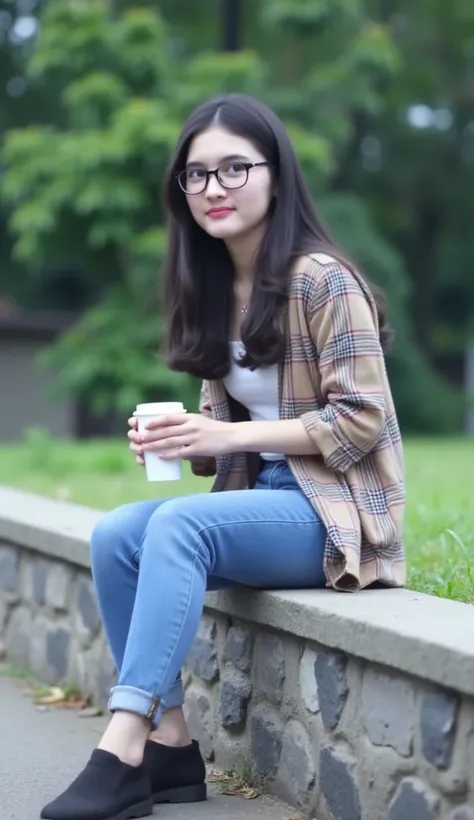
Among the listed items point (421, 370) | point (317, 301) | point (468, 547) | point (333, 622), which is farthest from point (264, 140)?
point (421, 370)

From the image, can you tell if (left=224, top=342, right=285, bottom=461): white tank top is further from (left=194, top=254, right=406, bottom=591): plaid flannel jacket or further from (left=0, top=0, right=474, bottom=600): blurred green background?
(left=0, top=0, right=474, bottom=600): blurred green background

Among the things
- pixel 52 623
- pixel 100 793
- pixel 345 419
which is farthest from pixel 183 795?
pixel 52 623

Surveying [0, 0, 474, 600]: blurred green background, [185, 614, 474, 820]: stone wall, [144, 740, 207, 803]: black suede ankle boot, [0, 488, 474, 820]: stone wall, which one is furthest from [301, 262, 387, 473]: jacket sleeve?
[0, 0, 474, 600]: blurred green background

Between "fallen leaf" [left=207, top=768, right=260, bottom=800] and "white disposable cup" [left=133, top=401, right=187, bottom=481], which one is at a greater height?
"white disposable cup" [left=133, top=401, right=187, bottom=481]

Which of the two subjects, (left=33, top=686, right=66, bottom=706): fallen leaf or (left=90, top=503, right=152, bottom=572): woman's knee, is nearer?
(left=90, top=503, right=152, bottom=572): woman's knee

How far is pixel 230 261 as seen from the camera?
332cm

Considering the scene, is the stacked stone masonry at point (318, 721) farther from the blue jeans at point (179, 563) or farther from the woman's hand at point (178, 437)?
the woman's hand at point (178, 437)

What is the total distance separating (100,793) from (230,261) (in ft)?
4.28

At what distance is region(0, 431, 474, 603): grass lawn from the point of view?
11.8 ft

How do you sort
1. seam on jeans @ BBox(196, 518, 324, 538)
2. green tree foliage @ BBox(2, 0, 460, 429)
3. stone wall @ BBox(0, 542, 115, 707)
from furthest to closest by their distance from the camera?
green tree foliage @ BBox(2, 0, 460, 429), stone wall @ BBox(0, 542, 115, 707), seam on jeans @ BBox(196, 518, 324, 538)

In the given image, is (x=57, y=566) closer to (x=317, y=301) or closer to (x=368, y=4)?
(x=317, y=301)

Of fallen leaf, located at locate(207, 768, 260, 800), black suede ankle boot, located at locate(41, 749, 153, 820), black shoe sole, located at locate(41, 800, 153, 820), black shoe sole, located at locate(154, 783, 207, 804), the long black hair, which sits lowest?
fallen leaf, located at locate(207, 768, 260, 800)

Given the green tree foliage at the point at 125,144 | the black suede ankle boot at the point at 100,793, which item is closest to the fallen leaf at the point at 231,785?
the black suede ankle boot at the point at 100,793

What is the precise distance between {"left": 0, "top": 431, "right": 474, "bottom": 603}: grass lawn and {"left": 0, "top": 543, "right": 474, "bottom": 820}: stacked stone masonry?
0.48 metres
